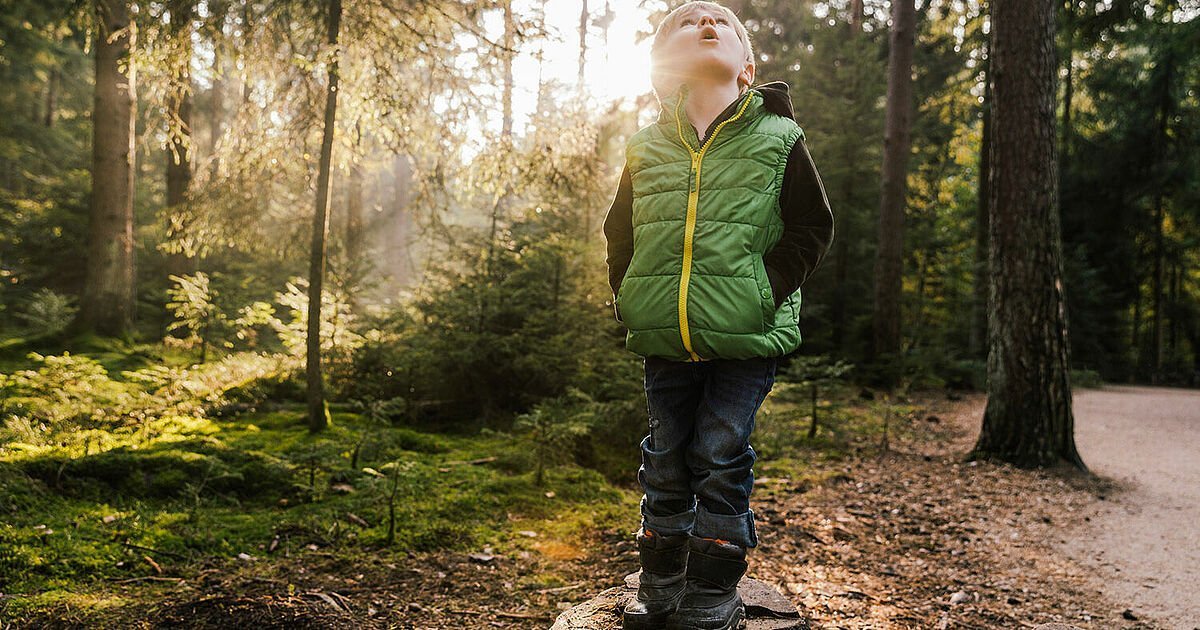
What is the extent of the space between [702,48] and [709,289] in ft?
3.00

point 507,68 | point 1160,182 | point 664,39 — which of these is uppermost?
point 1160,182

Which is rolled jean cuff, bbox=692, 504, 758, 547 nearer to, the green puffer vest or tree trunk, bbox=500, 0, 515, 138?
the green puffer vest

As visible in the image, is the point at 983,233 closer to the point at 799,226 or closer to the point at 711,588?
the point at 799,226

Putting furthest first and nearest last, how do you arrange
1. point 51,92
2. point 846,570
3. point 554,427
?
1. point 51,92
2. point 554,427
3. point 846,570

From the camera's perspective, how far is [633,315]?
97.3 inches

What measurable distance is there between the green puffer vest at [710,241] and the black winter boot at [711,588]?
0.72 m

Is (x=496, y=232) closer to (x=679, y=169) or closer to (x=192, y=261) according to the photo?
(x=679, y=169)

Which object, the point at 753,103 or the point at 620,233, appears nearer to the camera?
the point at 753,103

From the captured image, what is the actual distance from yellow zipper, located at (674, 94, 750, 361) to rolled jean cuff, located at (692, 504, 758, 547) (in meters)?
0.60

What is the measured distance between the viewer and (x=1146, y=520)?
4.98m

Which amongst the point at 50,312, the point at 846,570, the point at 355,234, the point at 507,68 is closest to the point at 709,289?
the point at 846,570

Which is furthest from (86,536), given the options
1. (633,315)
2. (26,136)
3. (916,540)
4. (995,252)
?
(26,136)

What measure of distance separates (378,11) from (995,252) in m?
6.40

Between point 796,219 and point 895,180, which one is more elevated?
point 895,180
